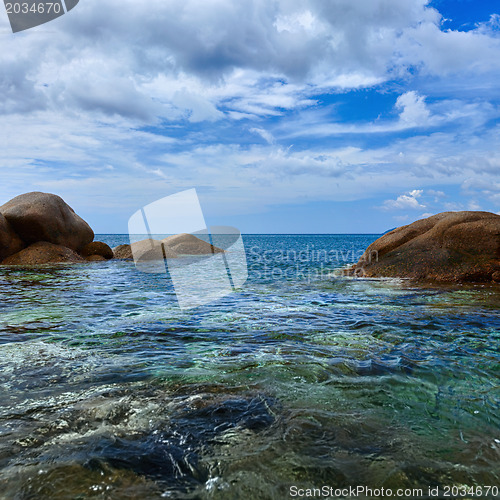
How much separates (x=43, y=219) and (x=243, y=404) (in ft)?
70.7

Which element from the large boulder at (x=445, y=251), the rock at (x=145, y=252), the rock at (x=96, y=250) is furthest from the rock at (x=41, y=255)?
the large boulder at (x=445, y=251)

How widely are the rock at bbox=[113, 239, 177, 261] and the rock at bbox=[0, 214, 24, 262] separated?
8.17m

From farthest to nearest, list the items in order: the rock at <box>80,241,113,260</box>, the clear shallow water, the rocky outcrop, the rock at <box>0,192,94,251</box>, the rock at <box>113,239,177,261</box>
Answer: the rock at <box>113,239,177,261</box>
the rock at <box>80,241,113,260</box>
the rock at <box>0,192,94,251</box>
the rocky outcrop
the clear shallow water

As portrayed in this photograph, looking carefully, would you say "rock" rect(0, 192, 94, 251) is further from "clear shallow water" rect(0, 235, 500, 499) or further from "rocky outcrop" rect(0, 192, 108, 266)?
"clear shallow water" rect(0, 235, 500, 499)

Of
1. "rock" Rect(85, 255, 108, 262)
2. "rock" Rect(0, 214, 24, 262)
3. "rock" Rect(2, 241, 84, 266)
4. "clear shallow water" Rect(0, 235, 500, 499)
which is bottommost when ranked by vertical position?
"clear shallow water" Rect(0, 235, 500, 499)

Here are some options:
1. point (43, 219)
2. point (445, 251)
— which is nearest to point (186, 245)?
point (43, 219)

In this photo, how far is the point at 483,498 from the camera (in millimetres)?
2396

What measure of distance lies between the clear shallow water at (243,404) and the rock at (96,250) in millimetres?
18816

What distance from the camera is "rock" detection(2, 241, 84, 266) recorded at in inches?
788

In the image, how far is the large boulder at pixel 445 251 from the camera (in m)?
12.4

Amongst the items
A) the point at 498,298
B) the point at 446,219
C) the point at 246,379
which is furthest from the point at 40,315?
the point at 446,219

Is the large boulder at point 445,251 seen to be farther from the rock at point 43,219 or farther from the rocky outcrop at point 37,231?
the rock at point 43,219

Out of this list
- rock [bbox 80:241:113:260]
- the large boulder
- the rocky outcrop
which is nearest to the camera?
the large boulder

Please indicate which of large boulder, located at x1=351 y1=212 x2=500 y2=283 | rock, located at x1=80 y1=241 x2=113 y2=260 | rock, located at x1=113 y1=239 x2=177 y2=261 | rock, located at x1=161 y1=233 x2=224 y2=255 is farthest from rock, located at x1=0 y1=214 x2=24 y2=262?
large boulder, located at x1=351 y1=212 x2=500 y2=283
